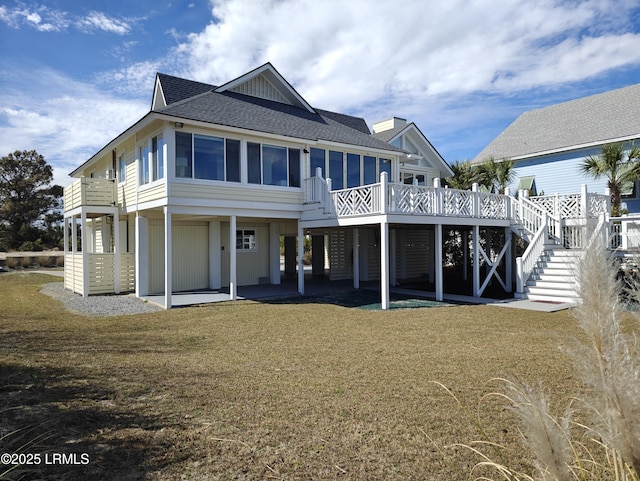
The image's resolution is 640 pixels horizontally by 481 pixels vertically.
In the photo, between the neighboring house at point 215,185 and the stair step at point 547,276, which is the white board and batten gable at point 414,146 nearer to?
the neighboring house at point 215,185

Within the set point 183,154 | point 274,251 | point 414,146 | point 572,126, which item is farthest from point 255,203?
point 572,126

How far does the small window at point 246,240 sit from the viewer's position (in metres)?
16.3

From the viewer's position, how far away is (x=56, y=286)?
17.3 metres

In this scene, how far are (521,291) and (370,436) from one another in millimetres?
10845

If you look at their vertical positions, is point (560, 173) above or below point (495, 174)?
above

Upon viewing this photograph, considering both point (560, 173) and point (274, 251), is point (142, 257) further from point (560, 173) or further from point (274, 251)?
point (560, 173)

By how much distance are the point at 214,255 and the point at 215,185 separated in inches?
150

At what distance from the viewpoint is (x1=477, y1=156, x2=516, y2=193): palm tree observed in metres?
19.1

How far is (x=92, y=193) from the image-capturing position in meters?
15.0

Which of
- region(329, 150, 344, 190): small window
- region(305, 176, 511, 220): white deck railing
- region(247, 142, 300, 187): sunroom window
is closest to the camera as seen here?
region(305, 176, 511, 220): white deck railing

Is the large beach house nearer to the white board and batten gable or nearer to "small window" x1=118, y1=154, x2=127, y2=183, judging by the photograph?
→ "small window" x1=118, y1=154, x2=127, y2=183

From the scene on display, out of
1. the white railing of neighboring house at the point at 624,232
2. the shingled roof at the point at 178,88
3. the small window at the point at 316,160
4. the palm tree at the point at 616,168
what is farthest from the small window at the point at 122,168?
the palm tree at the point at 616,168

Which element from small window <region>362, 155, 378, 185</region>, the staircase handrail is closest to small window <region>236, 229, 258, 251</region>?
small window <region>362, 155, 378, 185</region>

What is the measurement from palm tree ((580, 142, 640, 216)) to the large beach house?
8.83 feet
